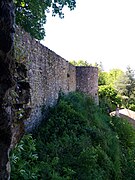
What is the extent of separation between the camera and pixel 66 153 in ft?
17.1

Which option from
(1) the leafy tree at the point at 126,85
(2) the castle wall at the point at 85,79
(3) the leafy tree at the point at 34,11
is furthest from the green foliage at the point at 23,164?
(1) the leafy tree at the point at 126,85

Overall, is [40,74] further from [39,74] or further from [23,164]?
[23,164]

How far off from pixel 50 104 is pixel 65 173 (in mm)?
3333

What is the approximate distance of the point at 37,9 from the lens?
32.1ft

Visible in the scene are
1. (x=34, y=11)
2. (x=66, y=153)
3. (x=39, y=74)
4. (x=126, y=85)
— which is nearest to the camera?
(x=66, y=153)

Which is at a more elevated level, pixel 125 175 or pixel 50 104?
pixel 50 104

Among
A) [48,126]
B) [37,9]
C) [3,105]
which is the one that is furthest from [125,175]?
[37,9]

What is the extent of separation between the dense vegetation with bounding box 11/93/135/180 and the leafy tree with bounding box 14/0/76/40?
394cm

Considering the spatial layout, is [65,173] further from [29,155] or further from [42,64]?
[42,64]

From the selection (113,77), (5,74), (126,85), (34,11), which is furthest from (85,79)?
(113,77)

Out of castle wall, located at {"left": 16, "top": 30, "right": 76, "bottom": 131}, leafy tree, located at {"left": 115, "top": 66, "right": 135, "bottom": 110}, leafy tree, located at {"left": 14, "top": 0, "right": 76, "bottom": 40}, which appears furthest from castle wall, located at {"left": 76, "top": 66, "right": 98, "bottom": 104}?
leafy tree, located at {"left": 115, "top": 66, "right": 135, "bottom": 110}

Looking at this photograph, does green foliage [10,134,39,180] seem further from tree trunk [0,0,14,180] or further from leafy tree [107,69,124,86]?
leafy tree [107,69,124,86]

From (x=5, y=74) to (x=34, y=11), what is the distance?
829 centimetres

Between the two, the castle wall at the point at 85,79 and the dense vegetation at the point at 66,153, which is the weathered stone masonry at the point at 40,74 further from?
the castle wall at the point at 85,79
